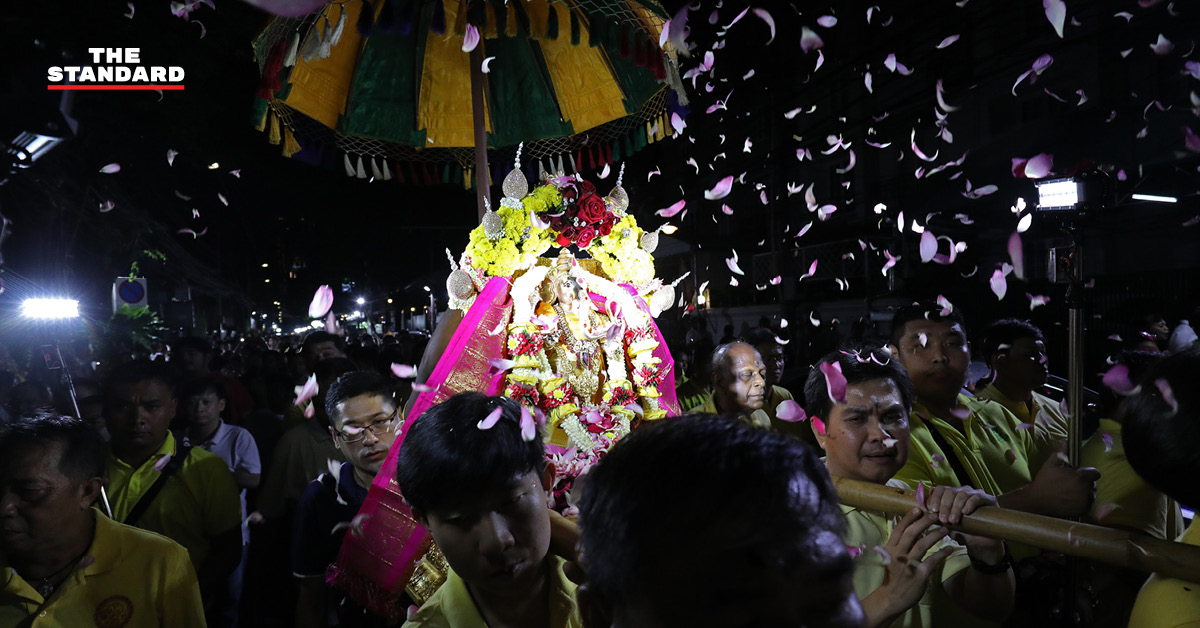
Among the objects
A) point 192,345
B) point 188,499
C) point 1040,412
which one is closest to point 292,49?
point 188,499

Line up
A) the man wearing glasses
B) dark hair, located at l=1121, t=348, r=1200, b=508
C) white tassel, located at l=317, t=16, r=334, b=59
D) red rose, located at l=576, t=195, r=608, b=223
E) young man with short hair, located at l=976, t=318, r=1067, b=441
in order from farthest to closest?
young man with short hair, located at l=976, t=318, r=1067, b=441, red rose, located at l=576, t=195, r=608, b=223, the man wearing glasses, white tassel, located at l=317, t=16, r=334, b=59, dark hair, located at l=1121, t=348, r=1200, b=508

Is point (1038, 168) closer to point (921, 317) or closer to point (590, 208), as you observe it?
point (921, 317)

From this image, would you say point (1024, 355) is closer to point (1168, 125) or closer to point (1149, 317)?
point (1149, 317)

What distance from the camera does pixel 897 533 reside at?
1730mm

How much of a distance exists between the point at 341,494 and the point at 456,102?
2.87 m

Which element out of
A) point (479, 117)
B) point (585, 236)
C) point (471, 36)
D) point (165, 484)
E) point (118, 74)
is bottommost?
point (165, 484)

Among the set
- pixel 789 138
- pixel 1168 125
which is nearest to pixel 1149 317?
pixel 1168 125

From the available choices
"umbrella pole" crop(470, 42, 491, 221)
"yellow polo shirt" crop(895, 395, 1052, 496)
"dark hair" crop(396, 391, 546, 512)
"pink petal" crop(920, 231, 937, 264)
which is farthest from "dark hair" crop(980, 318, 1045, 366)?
"dark hair" crop(396, 391, 546, 512)

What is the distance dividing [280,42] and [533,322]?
1.93 metres

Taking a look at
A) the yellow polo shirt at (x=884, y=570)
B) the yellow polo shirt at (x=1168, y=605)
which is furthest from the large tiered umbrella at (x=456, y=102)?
the yellow polo shirt at (x=1168, y=605)

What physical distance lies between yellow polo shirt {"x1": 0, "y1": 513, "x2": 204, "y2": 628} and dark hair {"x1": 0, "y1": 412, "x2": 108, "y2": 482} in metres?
0.18

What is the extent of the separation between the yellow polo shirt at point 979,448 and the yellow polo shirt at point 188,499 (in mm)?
3365

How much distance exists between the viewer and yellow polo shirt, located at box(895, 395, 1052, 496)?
9.41 ft

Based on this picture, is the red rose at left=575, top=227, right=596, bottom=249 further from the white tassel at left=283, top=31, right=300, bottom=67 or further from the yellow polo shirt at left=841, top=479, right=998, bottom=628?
the yellow polo shirt at left=841, top=479, right=998, bottom=628
